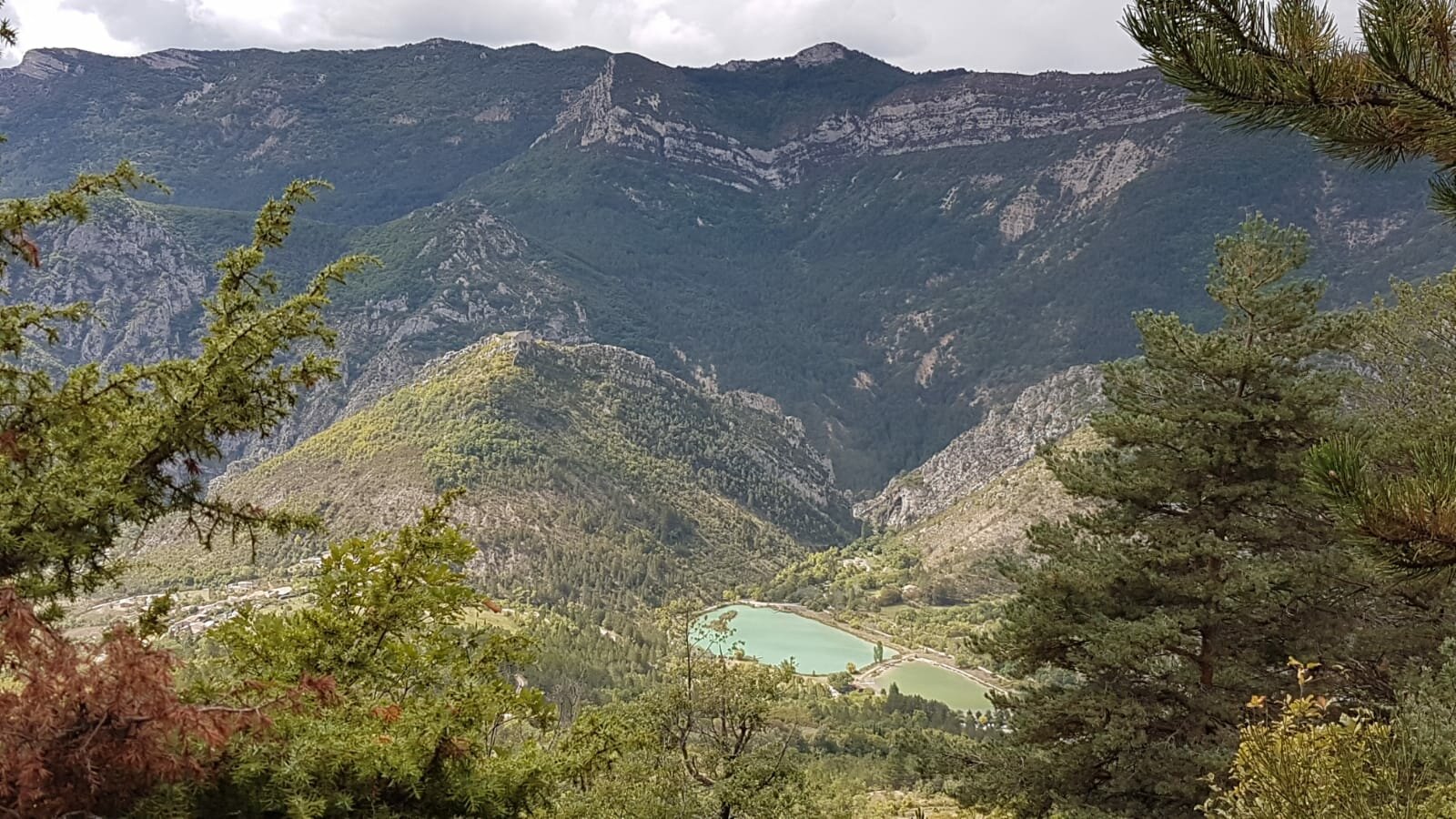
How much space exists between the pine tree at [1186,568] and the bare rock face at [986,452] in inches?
5550

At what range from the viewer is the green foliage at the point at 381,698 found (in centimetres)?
558

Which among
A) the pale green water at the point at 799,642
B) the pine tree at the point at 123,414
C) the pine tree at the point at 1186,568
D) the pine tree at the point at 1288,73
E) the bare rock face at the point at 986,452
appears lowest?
the pale green water at the point at 799,642

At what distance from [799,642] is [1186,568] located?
92791mm

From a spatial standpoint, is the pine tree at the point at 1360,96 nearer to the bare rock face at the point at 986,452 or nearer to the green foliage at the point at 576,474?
the green foliage at the point at 576,474

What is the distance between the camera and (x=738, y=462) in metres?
160

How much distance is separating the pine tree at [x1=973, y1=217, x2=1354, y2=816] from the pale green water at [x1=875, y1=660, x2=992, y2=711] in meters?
70.7

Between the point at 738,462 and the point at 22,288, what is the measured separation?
141477mm

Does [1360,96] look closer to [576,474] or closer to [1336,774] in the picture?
[1336,774]

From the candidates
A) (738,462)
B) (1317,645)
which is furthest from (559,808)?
(738,462)

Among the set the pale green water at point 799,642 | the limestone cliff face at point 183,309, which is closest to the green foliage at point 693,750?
the pale green water at point 799,642

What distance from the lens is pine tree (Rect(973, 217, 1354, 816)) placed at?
39.3 feet

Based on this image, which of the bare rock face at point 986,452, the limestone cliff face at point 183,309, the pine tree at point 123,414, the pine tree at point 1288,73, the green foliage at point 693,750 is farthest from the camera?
the limestone cliff face at point 183,309

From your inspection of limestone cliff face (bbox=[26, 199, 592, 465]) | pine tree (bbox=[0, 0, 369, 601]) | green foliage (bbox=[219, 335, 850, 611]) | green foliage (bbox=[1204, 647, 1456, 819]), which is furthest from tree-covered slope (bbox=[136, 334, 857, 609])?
green foliage (bbox=[1204, 647, 1456, 819])

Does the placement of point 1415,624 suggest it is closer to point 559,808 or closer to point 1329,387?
point 1329,387
